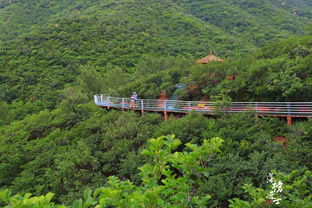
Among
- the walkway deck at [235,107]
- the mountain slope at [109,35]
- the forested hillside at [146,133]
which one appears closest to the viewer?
the forested hillside at [146,133]

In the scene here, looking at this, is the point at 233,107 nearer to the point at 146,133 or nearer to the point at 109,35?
the point at 146,133

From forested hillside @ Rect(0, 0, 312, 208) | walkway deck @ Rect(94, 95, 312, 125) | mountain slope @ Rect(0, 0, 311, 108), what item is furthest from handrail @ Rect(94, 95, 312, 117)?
mountain slope @ Rect(0, 0, 311, 108)

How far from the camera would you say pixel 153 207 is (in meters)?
2.43

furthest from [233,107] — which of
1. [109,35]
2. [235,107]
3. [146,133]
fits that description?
[109,35]

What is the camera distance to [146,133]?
37.3ft

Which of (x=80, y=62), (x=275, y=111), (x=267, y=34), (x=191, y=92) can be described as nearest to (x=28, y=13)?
(x=80, y=62)

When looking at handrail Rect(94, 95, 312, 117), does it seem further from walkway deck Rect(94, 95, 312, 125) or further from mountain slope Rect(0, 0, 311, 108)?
mountain slope Rect(0, 0, 311, 108)

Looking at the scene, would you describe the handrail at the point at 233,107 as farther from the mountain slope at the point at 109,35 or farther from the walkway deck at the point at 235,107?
the mountain slope at the point at 109,35

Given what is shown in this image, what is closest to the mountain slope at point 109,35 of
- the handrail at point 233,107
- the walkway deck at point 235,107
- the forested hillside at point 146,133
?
the forested hillside at point 146,133

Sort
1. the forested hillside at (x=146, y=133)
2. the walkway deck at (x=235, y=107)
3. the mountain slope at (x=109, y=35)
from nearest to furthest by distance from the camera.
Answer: the forested hillside at (x=146, y=133), the walkway deck at (x=235, y=107), the mountain slope at (x=109, y=35)

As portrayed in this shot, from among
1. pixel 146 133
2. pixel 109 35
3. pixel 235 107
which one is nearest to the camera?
pixel 235 107

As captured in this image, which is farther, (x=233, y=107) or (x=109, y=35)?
(x=109, y=35)

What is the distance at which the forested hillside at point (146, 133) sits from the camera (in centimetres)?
287

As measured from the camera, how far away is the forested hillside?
2865 mm
